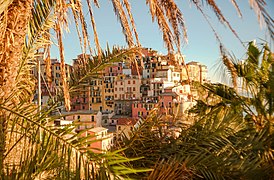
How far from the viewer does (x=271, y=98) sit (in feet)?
7.33

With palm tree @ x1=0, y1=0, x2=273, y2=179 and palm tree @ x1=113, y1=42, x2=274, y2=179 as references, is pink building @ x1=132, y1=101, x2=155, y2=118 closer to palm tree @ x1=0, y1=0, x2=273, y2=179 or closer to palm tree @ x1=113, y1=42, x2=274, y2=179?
palm tree @ x1=113, y1=42, x2=274, y2=179

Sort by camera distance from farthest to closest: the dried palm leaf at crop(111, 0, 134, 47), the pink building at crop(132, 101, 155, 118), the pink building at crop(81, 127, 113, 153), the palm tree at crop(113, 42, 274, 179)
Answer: the pink building at crop(132, 101, 155, 118), the palm tree at crop(113, 42, 274, 179), the dried palm leaf at crop(111, 0, 134, 47), the pink building at crop(81, 127, 113, 153)

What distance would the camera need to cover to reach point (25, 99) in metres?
1.14

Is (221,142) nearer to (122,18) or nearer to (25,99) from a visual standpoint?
(122,18)

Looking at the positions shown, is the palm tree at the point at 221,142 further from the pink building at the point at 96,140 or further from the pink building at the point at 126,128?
the pink building at the point at 96,140

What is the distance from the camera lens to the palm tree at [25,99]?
0.79 m

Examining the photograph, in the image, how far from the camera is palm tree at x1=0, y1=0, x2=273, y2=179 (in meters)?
0.79

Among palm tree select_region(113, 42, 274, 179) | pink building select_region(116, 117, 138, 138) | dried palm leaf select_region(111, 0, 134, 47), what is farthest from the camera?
pink building select_region(116, 117, 138, 138)

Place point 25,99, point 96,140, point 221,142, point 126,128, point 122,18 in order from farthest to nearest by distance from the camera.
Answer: point 126,128 → point 221,142 → point 122,18 → point 25,99 → point 96,140

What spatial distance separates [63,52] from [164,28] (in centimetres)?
40

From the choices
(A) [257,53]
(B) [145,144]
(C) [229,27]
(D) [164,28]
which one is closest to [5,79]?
(D) [164,28]

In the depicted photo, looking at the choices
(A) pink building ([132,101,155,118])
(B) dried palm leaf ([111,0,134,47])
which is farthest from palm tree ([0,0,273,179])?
(A) pink building ([132,101,155,118])

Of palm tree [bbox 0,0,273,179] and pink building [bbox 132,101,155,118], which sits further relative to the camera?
pink building [bbox 132,101,155,118]

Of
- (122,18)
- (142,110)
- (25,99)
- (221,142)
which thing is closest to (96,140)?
(25,99)
